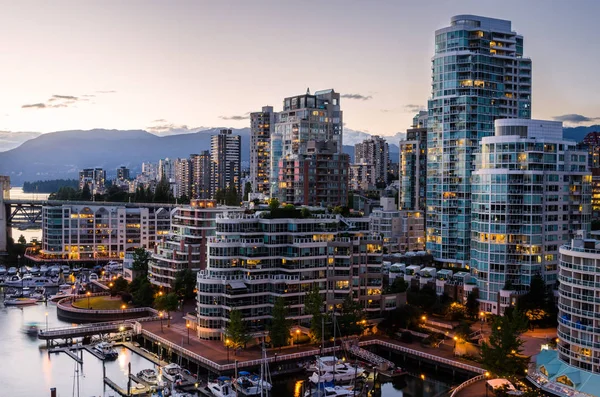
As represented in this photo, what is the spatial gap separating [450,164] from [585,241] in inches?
1901

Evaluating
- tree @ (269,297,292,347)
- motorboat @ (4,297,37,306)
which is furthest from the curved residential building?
motorboat @ (4,297,37,306)

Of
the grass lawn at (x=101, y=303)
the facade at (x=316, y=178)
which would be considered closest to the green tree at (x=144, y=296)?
the grass lawn at (x=101, y=303)

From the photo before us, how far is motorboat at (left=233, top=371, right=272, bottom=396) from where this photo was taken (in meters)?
57.3

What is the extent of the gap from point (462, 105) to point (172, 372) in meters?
61.2

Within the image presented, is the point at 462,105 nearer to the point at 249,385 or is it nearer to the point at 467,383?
the point at 467,383

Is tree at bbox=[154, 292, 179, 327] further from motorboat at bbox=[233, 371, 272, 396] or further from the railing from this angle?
the railing

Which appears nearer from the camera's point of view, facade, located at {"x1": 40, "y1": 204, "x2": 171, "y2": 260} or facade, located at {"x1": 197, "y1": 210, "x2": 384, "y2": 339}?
facade, located at {"x1": 197, "y1": 210, "x2": 384, "y2": 339}

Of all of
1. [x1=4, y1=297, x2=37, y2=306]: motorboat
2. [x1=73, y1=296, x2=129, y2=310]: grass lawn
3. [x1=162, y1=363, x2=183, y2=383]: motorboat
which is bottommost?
[x1=4, y1=297, x2=37, y2=306]: motorboat

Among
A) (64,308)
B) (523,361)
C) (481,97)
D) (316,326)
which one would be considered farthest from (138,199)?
(523,361)

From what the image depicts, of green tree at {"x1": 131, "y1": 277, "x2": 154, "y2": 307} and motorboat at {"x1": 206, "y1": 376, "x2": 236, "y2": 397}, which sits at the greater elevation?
green tree at {"x1": 131, "y1": 277, "x2": 154, "y2": 307}

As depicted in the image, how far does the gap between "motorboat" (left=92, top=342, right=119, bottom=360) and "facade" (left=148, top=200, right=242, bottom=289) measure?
22145 millimetres

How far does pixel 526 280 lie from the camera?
78.5 metres

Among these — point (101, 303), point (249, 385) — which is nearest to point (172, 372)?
point (249, 385)

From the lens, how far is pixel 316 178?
119 meters
